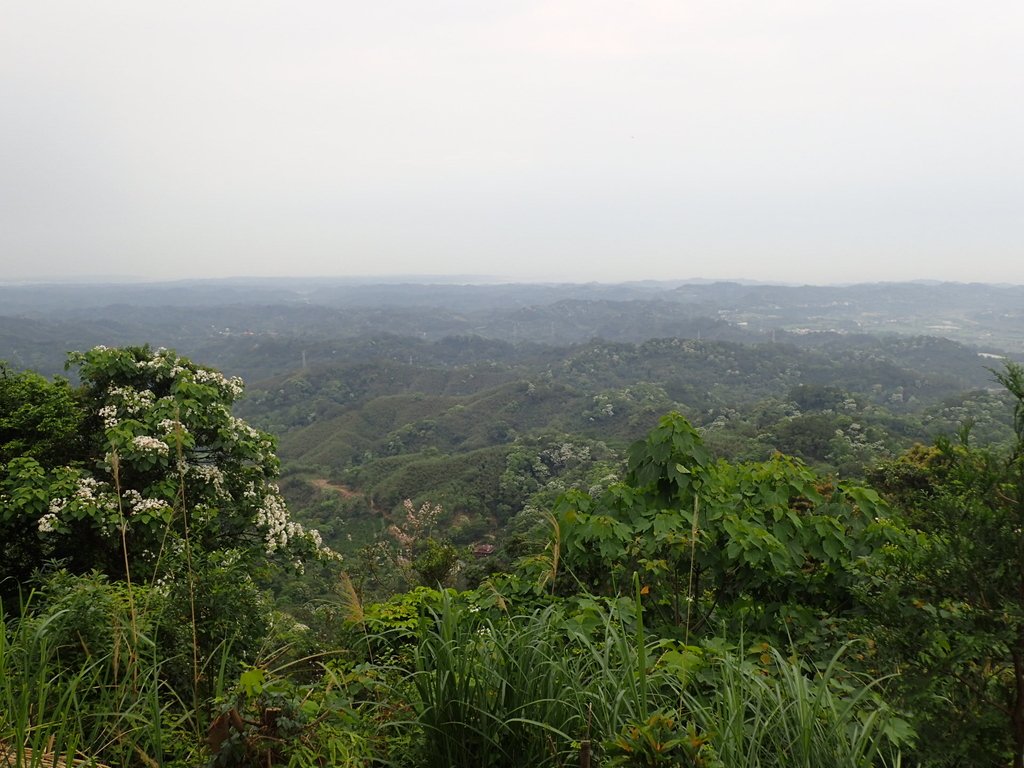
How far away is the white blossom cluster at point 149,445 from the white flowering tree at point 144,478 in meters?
0.01

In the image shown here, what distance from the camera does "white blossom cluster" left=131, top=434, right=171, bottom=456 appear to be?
627 centimetres

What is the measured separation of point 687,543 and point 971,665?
1291 mm

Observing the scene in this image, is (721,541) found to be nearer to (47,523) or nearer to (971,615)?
(971,615)

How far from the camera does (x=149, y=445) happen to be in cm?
634

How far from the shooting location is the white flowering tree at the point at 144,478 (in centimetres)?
568

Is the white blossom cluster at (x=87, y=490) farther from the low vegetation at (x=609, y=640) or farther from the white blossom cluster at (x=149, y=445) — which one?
the white blossom cluster at (x=149, y=445)

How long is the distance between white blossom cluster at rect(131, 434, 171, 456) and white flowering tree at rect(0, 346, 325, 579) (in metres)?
0.01

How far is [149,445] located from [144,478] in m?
1.02

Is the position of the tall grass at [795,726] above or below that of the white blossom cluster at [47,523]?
above

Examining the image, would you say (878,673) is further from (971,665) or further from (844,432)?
(844,432)

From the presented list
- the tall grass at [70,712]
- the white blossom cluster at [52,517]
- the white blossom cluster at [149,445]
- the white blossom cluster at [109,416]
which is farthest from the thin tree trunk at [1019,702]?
the white blossom cluster at [109,416]

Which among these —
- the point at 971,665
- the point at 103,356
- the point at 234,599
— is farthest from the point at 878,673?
the point at 103,356

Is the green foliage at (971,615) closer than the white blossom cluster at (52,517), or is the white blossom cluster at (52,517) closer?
the green foliage at (971,615)

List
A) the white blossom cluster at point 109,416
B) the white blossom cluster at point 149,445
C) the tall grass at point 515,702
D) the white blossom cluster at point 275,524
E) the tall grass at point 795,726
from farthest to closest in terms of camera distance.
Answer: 1. the white blossom cluster at point 275,524
2. the white blossom cluster at point 109,416
3. the white blossom cluster at point 149,445
4. the tall grass at point 515,702
5. the tall grass at point 795,726
